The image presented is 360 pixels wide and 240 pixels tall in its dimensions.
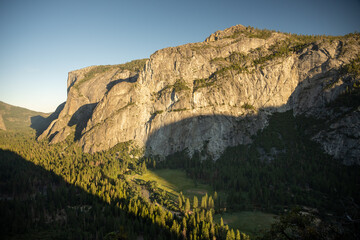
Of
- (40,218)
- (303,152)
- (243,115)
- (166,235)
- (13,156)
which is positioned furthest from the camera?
(243,115)

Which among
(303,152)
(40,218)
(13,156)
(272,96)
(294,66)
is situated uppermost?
(294,66)

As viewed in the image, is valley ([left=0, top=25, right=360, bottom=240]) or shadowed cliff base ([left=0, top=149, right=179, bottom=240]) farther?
valley ([left=0, top=25, right=360, bottom=240])

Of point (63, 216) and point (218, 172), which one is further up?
point (218, 172)

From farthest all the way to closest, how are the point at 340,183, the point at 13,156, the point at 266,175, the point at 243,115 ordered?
the point at 243,115, the point at 13,156, the point at 266,175, the point at 340,183

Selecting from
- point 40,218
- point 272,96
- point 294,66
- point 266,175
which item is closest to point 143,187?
point 40,218

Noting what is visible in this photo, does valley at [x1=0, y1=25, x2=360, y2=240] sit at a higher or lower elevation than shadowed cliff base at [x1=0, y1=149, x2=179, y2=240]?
higher

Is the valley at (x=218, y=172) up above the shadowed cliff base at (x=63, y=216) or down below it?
above

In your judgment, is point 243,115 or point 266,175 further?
point 243,115

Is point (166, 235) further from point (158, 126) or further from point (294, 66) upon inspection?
point (294, 66)

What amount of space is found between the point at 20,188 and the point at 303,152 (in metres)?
183

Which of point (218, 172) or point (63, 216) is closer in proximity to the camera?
point (63, 216)

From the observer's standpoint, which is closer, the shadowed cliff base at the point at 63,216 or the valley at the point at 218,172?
the shadowed cliff base at the point at 63,216

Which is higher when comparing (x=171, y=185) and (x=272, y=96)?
(x=272, y=96)

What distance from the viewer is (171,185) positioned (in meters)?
135
